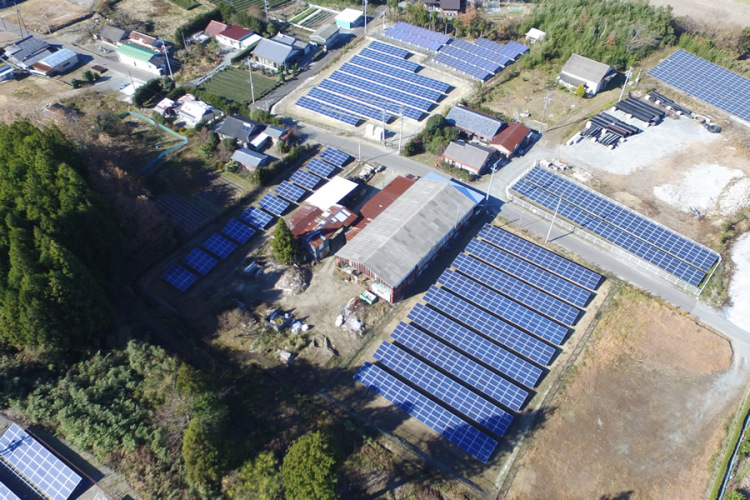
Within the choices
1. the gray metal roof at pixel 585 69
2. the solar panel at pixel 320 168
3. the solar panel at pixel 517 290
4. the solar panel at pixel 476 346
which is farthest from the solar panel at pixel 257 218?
the gray metal roof at pixel 585 69

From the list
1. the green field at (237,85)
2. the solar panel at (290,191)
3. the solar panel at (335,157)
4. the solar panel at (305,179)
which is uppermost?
the green field at (237,85)

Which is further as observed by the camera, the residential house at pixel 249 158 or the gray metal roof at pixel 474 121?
the gray metal roof at pixel 474 121

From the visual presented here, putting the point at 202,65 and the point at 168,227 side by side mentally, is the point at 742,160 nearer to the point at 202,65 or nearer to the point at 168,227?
the point at 168,227

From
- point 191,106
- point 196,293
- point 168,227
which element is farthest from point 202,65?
point 196,293

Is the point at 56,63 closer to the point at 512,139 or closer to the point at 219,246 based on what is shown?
the point at 219,246

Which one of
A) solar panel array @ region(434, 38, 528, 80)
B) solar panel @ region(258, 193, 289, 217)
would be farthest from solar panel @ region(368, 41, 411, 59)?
solar panel @ region(258, 193, 289, 217)

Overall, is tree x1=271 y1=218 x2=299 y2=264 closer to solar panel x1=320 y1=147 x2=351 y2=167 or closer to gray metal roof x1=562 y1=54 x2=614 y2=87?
solar panel x1=320 y1=147 x2=351 y2=167

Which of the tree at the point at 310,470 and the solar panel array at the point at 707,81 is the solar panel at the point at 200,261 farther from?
the solar panel array at the point at 707,81
